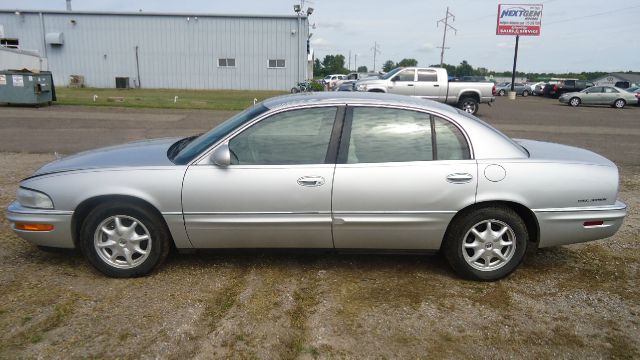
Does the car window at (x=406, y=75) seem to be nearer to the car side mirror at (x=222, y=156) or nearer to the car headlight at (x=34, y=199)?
the car side mirror at (x=222, y=156)

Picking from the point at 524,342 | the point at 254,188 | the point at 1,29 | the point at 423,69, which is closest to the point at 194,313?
the point at 254,188

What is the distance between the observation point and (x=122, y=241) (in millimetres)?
3680

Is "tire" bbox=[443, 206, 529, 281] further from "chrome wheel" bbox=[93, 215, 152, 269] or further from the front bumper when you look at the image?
the front bumper

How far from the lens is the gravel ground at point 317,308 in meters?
2.91

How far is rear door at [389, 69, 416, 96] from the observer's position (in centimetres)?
1945

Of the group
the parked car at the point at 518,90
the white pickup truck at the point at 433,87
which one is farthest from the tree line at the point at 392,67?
the white pickup truck at the point at 433,87

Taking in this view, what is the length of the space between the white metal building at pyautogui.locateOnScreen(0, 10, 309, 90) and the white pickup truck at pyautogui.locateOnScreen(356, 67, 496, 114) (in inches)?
681

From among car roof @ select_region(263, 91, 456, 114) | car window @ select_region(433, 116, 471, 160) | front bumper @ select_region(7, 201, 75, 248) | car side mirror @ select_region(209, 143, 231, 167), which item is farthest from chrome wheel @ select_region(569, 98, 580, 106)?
front bumper @ select_region(7, 201, 75, 248)

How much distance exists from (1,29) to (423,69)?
31.4 metres

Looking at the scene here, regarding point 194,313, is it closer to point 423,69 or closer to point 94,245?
point 94,245

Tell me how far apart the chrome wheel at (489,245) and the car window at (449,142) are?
58cm

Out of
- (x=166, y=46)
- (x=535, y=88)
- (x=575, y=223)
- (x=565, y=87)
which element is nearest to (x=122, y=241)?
(x=575, y=223)

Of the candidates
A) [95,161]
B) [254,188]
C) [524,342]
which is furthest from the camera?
[95,161]

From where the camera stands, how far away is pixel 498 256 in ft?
12.4
